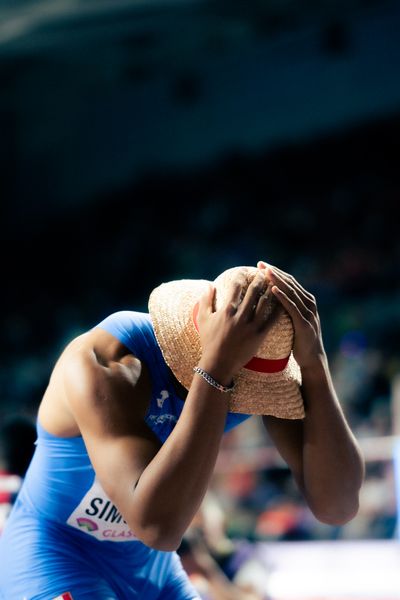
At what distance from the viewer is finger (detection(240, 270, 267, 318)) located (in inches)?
70.3

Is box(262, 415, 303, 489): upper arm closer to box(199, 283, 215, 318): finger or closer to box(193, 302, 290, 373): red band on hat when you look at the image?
box(193, 302, 290, 373): red band on hat

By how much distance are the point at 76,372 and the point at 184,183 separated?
42.9 feet

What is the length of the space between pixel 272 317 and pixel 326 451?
16.8 inches

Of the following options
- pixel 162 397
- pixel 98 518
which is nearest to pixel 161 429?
pixel 162 397

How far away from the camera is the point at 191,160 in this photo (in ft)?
48.2

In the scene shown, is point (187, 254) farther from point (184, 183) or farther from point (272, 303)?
point (272, 303)

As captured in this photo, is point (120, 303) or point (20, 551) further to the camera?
point (120, 303)

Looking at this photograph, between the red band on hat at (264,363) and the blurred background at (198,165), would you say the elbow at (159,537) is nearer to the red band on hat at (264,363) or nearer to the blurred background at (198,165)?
the red band on hat at (264,363)

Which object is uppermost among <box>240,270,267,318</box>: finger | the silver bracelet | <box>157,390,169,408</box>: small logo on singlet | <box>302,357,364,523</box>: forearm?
<box>240,270,267,318</box>: finger

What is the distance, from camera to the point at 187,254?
546 inches

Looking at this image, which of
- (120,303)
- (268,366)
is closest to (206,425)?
(268,366)

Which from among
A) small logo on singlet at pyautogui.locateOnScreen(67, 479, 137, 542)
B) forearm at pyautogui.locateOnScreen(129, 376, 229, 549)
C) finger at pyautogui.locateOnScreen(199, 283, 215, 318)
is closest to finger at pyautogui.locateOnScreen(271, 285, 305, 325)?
finger at pyautogui.locateOnScreen(199, 283, 215, 318)

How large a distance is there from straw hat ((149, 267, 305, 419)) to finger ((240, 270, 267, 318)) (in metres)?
0.03

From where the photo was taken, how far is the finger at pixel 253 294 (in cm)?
179
